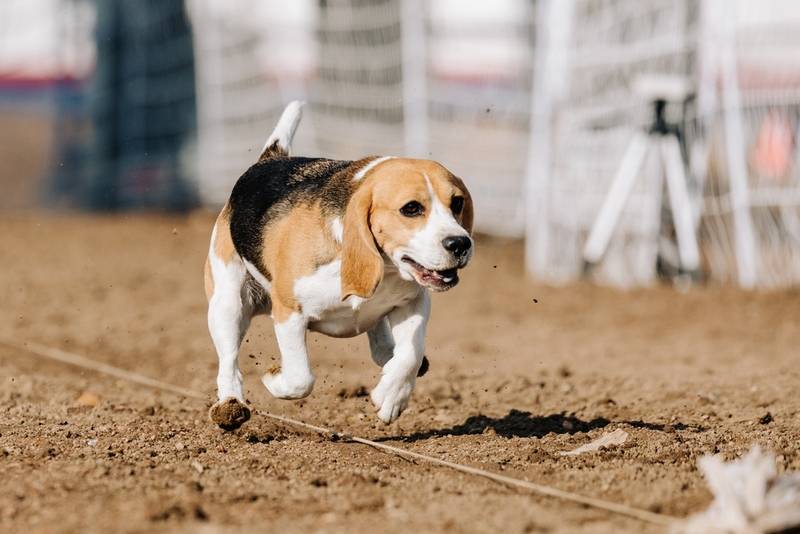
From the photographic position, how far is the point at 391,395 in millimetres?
6023

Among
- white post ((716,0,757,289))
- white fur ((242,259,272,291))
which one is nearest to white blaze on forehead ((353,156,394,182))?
white fur ((242,259,272,291))

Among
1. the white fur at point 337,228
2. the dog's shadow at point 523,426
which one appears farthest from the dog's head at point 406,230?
the dog's shadow at point 523,426

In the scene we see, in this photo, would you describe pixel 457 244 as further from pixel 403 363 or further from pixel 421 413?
pixel 421 413

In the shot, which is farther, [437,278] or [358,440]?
[358,440]

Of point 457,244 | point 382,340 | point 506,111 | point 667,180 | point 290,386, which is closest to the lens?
point 457,244

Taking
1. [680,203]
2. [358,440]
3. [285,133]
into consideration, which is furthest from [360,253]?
[680,203]

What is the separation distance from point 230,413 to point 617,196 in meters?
7.52

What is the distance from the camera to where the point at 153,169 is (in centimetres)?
2288

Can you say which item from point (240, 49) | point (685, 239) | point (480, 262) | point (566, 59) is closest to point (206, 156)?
point (240, 49)

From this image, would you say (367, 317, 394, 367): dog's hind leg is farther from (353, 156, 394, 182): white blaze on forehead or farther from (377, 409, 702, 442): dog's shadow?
(353, 156, 394, 182): white blaze on forehead

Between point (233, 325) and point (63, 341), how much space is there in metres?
4.05

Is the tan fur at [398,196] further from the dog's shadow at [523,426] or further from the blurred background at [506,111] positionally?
the blurred background at [506,111]

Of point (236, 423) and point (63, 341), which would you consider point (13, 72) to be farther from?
point (236, 423)

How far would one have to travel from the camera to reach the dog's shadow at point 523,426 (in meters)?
6.68
